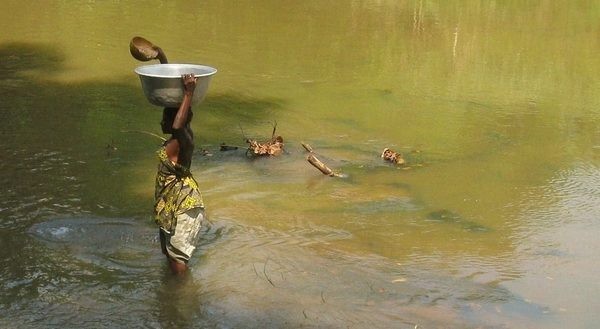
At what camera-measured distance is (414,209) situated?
6.07 meters

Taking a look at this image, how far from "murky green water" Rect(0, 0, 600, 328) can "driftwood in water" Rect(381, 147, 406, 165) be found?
136 millimetres

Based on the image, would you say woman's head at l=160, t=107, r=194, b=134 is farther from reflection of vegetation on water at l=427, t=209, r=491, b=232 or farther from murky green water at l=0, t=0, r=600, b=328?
reflection of vegetation on water at l=427, t=209, r=491, b=232

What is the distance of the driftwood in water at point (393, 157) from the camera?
7.03 metres

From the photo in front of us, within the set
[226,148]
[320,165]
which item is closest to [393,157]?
[320,165]

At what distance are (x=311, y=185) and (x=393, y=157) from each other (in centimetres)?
92

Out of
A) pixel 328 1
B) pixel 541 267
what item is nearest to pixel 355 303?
pixel 541 267

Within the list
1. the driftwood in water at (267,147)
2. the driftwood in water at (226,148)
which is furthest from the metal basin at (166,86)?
the driftwood in water at (226,148)

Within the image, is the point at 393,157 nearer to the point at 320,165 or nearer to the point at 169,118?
the point at 320,165

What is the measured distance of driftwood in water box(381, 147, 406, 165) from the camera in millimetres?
7031

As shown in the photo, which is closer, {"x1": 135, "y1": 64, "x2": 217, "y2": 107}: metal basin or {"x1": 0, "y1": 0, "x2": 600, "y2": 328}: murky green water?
{"x1": 135, "y1": 64, "x2": 217, "y2": 107}: metal basin

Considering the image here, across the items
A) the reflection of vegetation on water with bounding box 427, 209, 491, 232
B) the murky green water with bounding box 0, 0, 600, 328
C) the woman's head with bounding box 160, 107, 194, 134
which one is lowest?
the reflection of vegetation on water with bounding box 427, 209, 491, 232

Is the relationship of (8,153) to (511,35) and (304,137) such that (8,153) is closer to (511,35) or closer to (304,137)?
(304,137)

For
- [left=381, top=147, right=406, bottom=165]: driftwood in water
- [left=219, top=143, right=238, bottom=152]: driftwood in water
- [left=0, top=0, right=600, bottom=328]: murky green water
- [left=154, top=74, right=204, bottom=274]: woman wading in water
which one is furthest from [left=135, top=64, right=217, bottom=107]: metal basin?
[left=381, top=147, right=406, bottom=165]: driftwood in water

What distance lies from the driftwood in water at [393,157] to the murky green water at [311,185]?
0.14 metres
